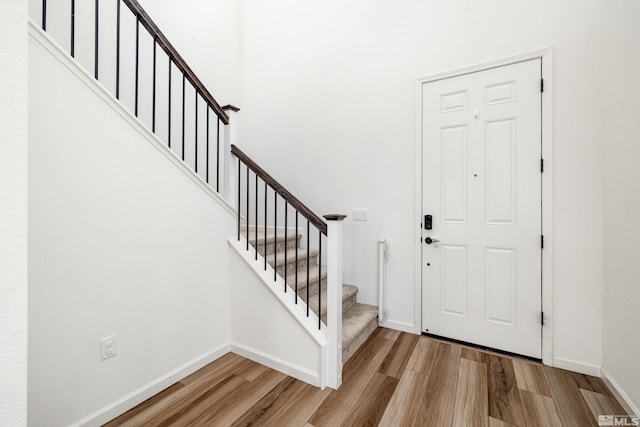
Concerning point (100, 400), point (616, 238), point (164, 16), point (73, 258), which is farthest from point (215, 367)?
point (164, 16)

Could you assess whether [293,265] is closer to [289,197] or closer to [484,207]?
[289,197]

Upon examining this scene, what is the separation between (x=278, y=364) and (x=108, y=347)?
3.49 ft

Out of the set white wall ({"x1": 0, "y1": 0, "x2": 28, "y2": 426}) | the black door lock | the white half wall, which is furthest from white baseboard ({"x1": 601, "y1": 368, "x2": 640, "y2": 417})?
white wall ({"x1": 0, "y1": 0, "x2": 28, "y2": 426})

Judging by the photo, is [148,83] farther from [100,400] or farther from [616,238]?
[616,238]

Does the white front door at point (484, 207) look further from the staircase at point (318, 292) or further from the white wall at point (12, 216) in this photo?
the white wall at point (12, 216)

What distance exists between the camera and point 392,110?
8.88 feet

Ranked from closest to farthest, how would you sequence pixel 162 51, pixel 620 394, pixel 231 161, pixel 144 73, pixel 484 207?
pixel 620 394 < pixel 484 207 < pixel 231 161 < pixel 144 73 < pixel 162 51

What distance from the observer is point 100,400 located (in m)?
1.58

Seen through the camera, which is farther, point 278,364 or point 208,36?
point 208,36

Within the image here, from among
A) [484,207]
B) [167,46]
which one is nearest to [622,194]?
[484,207]

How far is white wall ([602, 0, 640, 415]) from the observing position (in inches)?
63.7

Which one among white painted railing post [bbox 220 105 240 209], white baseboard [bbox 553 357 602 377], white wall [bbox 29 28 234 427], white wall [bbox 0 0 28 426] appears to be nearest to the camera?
white wall [bbox 0 0 28 426]

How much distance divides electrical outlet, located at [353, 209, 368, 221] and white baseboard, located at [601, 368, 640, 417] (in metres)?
2.01

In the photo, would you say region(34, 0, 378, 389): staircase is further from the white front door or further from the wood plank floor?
the white front door
